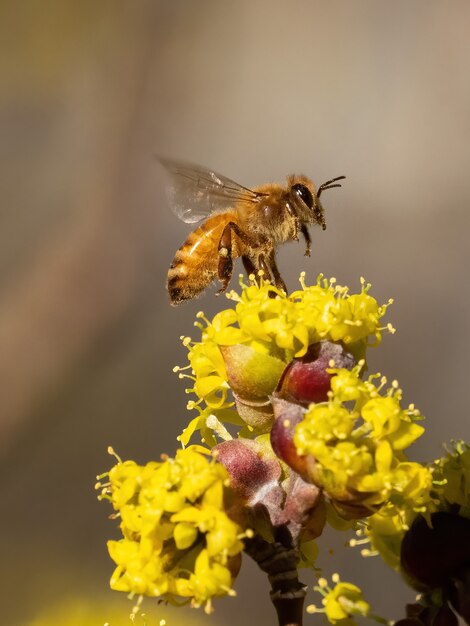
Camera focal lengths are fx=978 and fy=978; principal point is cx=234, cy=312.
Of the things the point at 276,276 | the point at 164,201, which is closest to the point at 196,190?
the point at 276,276

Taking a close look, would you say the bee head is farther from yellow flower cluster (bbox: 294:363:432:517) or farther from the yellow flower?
the yellow flower

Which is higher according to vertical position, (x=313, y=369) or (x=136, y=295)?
(x=313, y=369)

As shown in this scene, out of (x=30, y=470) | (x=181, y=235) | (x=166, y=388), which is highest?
(x=181, y=235)

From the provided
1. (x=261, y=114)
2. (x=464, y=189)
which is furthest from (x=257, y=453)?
(x=261, y=114)

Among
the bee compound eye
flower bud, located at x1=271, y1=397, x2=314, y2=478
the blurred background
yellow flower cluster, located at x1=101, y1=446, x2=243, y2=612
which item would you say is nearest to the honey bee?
the bee compound eye

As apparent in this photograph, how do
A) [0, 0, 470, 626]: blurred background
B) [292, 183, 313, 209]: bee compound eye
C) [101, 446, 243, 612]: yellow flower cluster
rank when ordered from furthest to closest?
[0, 0, 470, 626]: blurred background → [292, 183, 313, 209]: bee compound eye → [101, 446, 243, 612]: yellow flower cluster

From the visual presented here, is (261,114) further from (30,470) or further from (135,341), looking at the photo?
(30,470)
